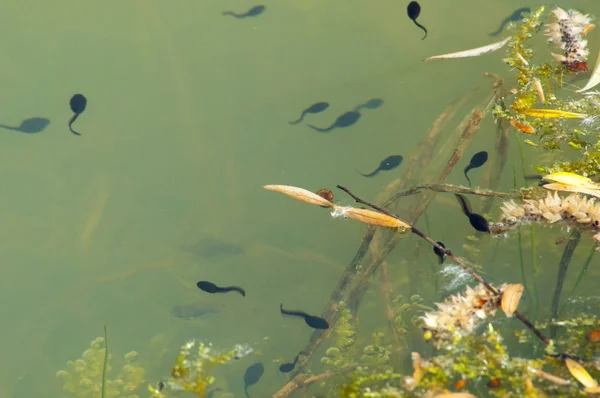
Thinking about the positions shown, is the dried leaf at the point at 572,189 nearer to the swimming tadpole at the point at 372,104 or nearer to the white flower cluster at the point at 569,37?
the white flower cluster at the point at 569,37

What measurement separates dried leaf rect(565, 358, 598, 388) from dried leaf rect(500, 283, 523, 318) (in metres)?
0.31

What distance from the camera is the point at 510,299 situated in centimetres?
186

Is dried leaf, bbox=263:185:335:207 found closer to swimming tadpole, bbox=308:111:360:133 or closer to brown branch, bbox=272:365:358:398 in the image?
brown branch, bbox=272:365:358:398

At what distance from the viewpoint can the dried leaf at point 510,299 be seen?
183cm

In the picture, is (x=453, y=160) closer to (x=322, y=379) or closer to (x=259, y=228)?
(x=322, y=379)

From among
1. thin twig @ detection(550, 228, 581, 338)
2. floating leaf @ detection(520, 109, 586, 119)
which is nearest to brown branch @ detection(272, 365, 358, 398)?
thin twig @ detection(550, 228, 581, 338)

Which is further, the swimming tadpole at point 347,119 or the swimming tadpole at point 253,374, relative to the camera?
the swimming tadpole at point 347,119

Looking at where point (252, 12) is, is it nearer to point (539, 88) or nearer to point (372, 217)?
point (539, 88)

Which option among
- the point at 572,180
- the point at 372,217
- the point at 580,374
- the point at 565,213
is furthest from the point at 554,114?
the point at 580,374

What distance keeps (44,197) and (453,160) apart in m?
4.05

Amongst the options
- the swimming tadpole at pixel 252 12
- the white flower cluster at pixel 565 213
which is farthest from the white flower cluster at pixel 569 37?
the swimming tadpole at pixel 252 12

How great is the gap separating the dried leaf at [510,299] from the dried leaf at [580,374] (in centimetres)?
31

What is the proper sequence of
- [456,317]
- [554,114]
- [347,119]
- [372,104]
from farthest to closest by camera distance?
1. [372,104]
2. [347,119]
3. [554,114]
4. [456,317]

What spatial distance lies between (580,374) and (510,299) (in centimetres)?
38
